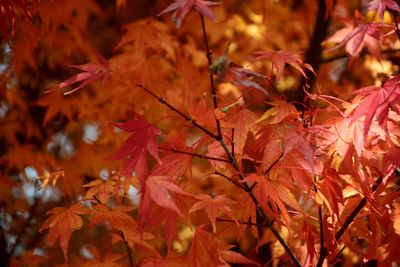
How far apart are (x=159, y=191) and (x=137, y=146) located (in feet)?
0.48

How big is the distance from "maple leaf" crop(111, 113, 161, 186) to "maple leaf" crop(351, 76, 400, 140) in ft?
1.57

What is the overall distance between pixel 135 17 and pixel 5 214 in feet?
4.99

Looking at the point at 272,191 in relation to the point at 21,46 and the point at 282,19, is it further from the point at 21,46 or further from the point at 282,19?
the point at 282,19

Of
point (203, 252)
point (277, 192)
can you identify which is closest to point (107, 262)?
point (203, 252)

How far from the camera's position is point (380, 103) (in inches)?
41.3

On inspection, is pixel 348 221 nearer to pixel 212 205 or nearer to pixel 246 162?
pixel 212 205

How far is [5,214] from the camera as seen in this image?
249cm

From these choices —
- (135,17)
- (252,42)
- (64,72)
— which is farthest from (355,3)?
(64,72)

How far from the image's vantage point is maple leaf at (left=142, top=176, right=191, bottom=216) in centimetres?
103

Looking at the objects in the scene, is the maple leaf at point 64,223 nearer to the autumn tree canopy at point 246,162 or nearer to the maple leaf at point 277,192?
the autumn tree canopy at point 246,162

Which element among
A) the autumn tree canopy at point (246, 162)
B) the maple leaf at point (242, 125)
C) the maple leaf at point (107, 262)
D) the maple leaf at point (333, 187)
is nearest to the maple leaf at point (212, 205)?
the autumn tree canopy at point (246, 162)

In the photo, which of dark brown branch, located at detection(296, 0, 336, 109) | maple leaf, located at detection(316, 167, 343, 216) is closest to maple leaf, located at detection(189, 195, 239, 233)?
maple leaf, located at detection(316, 167, 343, 216)

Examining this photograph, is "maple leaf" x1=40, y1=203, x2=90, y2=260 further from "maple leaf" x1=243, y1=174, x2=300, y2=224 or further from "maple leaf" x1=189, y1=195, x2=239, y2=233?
"maple leaf" x1=243, y1=174, x2=300, y2=224

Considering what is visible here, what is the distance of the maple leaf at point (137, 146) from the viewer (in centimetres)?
111
